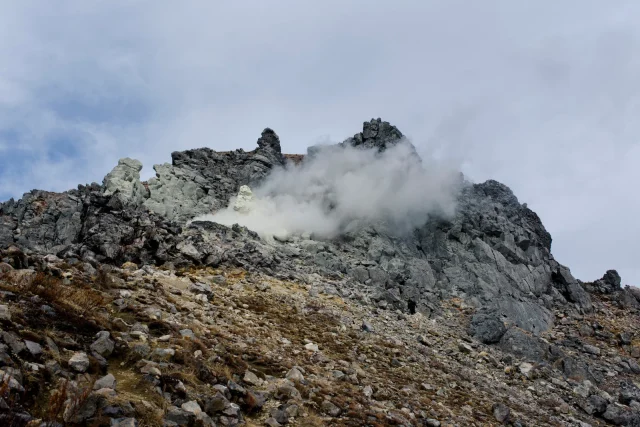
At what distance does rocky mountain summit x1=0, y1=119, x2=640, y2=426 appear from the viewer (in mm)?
8023

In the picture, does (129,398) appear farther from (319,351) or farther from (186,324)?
(319,351)

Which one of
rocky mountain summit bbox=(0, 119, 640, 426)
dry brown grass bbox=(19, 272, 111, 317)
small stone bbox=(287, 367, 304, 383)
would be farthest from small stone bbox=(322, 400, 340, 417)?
dry brown grass bbox=(19, 272, 111, 317)

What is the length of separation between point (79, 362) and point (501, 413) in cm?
1257

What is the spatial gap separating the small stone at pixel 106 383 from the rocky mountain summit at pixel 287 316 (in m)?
0.11

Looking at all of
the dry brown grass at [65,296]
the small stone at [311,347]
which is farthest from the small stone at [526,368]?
the dry brown grass at [65,296]

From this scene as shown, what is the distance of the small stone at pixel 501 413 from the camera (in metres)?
13.8

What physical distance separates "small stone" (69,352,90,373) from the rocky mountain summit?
0.8 inches

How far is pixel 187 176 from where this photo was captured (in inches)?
1581

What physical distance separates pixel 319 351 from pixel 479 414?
543cm

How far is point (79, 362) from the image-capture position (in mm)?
7434

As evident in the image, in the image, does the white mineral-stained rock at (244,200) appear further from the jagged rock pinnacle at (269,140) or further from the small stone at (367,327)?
the small stone at (367,327)

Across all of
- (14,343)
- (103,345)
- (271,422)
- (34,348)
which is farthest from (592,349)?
(14,343)

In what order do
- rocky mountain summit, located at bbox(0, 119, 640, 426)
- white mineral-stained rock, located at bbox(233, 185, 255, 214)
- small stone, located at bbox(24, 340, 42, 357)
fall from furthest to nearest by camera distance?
white mineral-stained rock, located at bbox(233, 185, 255, 214) → rocky mountain summit, located at bbox(0, 119, 640, 426) → small stone, located at bbox(24, 340, 42, 357)

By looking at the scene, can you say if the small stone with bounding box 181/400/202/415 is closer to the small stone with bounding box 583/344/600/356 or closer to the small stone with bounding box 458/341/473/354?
the small stone with bounding box 458/341/473/354
